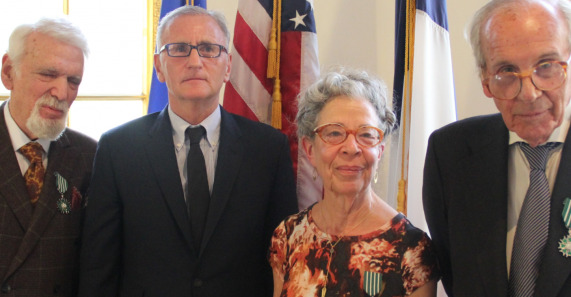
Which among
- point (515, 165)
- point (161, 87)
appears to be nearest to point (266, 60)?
point (161, 87)

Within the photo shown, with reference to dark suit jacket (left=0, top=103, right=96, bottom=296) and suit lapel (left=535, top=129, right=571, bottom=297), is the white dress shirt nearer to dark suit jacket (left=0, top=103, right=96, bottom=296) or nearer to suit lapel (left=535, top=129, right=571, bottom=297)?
dark suit jacket (left=0, top=103, right=96, bottom=296)

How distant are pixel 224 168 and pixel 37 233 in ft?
2.16

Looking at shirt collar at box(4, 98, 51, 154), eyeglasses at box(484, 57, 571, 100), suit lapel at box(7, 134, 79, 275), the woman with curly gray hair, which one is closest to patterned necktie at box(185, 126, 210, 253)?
the woman with curly gray hair

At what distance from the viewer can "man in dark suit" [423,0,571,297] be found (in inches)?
50.2

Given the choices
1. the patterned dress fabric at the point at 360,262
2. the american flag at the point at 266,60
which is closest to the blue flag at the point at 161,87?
the american flag at the point at 266,60

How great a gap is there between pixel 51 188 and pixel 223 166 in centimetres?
61

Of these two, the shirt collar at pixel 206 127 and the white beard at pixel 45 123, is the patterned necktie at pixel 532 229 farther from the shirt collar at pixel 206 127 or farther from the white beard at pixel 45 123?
the white beard at pixel 45 123

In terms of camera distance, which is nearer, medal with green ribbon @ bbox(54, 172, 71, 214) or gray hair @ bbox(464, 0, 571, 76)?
gray hair @ bbox(464, 0, 571, 76)

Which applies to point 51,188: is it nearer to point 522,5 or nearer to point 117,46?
point 522,5

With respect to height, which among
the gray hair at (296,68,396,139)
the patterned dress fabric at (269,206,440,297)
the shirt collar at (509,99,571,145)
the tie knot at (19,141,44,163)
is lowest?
the patterned dress fabric at (269,206,440,297)

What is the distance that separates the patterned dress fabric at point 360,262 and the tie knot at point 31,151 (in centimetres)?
94

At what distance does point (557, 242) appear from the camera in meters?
1.26

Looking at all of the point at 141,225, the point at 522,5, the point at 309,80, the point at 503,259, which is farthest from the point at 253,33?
the point at 503,259

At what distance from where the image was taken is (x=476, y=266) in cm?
140
